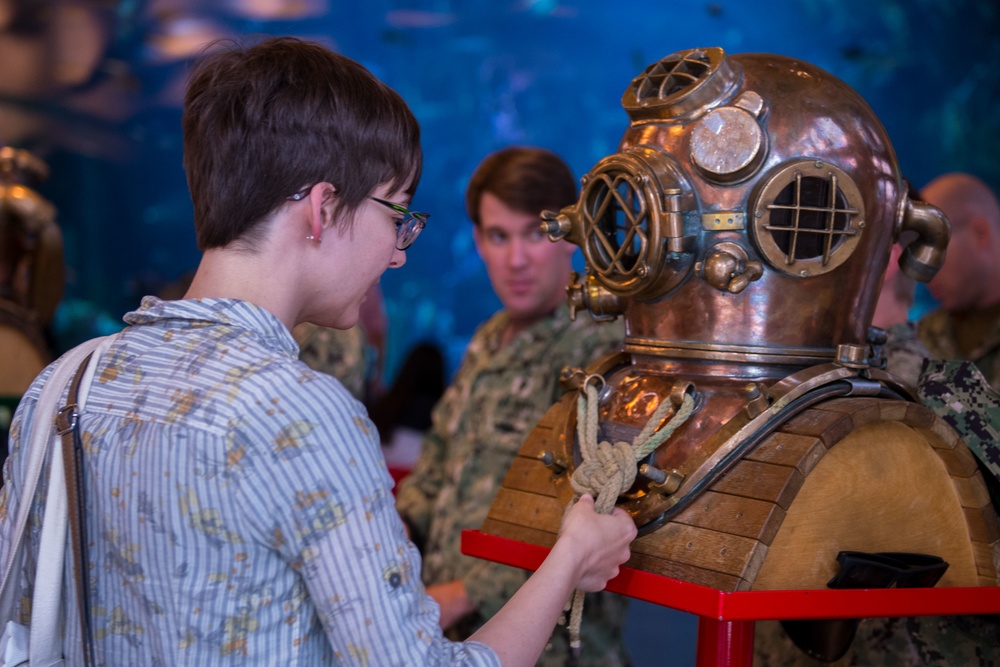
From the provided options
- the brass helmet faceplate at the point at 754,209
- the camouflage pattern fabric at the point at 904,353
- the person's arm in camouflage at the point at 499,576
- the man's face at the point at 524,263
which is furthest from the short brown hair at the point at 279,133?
the man's face at the point at 524,263

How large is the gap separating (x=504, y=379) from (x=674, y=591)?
127 cm

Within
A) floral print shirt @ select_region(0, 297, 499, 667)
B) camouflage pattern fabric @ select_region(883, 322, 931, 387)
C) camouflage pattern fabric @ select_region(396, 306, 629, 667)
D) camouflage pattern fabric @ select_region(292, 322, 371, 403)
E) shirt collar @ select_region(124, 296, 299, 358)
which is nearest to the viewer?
floral print shirt @ select_region(0, 297, 499, 667)

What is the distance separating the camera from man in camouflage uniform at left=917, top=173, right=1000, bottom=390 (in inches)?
147

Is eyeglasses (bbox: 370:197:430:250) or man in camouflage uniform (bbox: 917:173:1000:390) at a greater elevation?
man in camouflage uniform (bbox: 917:173:1000:390)

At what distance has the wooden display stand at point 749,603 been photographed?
1363mm

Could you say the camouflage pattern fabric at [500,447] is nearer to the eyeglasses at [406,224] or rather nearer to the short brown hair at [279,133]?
the eyeglasses at [406,224]

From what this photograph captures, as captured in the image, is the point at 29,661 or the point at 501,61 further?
the point at 501,61

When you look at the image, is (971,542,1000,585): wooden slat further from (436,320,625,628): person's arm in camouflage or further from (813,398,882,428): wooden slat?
(436,320,625,628): person's arm in camouflage

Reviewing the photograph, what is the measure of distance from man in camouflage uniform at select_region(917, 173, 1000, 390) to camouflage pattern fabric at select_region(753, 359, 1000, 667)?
6.47 feet

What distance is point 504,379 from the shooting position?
2.64m

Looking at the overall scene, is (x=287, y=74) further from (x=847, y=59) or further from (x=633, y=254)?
(x=847, y=59)

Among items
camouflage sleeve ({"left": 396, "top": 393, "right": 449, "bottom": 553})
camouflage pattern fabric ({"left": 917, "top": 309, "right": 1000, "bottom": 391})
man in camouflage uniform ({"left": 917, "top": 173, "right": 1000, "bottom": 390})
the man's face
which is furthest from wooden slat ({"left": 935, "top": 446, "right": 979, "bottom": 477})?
man in camouflage uniform ({"left": 917, "top": 173, "right": 1000, "bottom": 390})

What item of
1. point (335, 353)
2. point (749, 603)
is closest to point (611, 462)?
point (749, 603)

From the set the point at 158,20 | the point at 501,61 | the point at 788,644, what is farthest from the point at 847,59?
the point at 788,644
